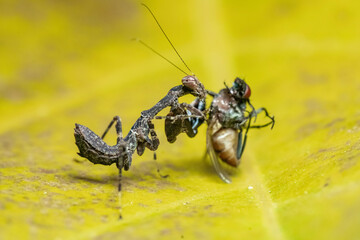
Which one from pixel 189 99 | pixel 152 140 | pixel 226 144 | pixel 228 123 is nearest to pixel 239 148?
pixel 226 144

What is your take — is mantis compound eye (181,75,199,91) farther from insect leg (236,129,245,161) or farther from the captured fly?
insect leg (236,129,245,161)

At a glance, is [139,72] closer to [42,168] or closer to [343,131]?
[42,168]

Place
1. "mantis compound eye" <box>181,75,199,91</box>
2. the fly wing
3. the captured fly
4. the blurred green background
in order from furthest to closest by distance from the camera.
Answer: the captured fly
"mantis compound eye" <box>181,75,199,91</box>
the fly wing
the blurred green background

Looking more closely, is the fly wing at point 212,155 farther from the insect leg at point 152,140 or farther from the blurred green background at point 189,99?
the insect leg at point 152,140

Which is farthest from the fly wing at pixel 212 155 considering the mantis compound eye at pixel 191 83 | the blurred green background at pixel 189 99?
the mantis compound eye at pixel 191 83

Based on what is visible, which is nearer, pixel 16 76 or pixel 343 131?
pixel 343 131

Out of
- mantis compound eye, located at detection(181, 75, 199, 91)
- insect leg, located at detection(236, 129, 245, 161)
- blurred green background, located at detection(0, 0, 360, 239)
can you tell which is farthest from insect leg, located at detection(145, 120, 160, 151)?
insect leg, located at detection(236, 129, 245, 161)

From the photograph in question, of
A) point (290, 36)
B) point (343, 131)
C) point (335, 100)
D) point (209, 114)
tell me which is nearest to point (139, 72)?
point (209, 114)

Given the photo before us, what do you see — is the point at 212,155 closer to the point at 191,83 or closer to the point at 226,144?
the point at 226,144
